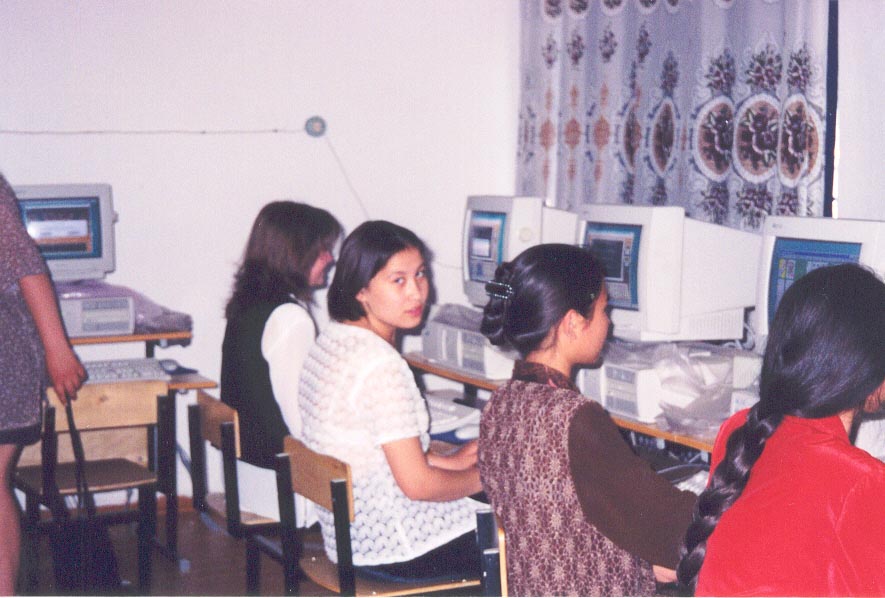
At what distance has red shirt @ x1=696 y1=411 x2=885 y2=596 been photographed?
119cm

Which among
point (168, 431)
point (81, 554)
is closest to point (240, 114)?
point (168, 431)

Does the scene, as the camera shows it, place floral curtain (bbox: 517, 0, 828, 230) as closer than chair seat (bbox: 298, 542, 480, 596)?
No

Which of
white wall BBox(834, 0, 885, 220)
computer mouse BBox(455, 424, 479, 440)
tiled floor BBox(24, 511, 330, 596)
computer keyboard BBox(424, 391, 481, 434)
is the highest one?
white wall BBox(834, 0, 885, 220)

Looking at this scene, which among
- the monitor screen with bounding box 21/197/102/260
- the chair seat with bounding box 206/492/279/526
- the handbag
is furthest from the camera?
the monitor screen with bounding box 21/197/102/260

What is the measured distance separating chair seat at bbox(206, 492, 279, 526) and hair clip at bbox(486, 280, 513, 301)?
1.07m

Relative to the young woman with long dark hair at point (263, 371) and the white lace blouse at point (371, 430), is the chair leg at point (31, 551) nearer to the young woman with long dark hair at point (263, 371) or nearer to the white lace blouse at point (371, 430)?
the young woman with long dark hair at point (263, 371)

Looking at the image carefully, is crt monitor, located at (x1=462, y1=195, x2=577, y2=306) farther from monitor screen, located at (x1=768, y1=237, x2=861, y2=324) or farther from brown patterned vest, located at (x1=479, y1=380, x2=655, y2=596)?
brown patterned vest, located at (x1=479, y1=380, x2=655, y2=596)

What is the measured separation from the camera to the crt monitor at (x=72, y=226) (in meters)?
3.60

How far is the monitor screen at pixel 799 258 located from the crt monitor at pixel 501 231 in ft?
3.28

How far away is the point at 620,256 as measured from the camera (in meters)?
2.89

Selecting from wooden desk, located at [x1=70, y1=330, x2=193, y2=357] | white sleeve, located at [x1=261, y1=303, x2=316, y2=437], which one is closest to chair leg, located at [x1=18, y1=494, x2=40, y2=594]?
wooden desk, located at [x1=70, y1=330, x2=193, y2=357]

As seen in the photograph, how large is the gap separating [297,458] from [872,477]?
125 cm

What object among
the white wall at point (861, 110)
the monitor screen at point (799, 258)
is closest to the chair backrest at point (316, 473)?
the monitor screen at point (799, 258)

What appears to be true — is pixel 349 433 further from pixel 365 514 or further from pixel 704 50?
pixel 704 50
